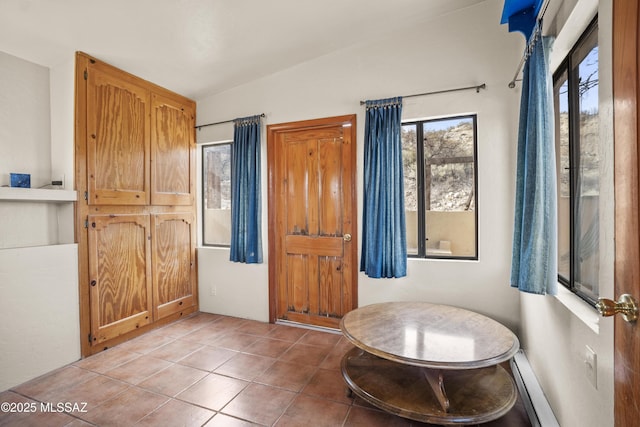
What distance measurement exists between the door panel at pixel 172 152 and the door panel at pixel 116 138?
112 millimetres

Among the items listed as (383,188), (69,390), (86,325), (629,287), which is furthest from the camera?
(383,188)

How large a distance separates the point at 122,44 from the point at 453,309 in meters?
3.56

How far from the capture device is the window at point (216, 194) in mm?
3836

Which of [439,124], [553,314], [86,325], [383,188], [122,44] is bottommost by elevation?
[86,325]

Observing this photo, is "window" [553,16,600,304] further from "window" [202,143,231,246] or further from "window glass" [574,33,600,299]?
"window" [202,143,231,246]

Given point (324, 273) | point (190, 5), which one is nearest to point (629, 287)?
point (324, 273)

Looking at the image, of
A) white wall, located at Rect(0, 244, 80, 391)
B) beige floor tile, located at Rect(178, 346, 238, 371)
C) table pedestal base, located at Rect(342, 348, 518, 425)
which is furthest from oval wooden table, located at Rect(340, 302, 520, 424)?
white wall, located at Rect(0, 244, 80, 391)

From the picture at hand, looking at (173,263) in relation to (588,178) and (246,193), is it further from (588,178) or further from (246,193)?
(588,178)

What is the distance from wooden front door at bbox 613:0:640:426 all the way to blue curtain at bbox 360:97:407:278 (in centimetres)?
186

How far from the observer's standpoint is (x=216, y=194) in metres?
3.89

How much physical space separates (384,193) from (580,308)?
5.40ft

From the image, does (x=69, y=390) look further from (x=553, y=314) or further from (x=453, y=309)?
(x=553, y=314)

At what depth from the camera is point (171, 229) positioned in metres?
3.47

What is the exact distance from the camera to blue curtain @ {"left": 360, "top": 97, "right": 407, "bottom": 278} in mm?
2756
